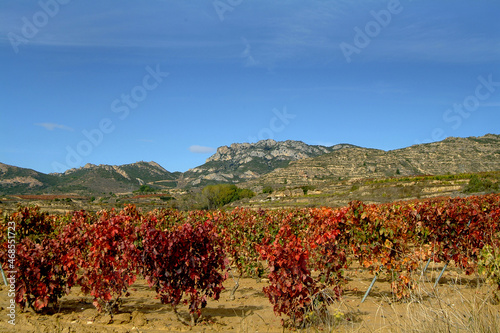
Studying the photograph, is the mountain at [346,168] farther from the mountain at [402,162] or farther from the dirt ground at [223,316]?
the dirt ground at [223,316]

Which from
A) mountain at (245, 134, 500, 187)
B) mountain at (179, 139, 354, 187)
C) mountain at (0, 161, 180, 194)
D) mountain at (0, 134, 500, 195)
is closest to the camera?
mountain at (245, 134, 500, 187)

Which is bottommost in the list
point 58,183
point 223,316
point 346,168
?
point 223,316

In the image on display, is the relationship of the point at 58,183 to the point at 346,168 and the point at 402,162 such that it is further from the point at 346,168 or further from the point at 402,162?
the point at 402,162

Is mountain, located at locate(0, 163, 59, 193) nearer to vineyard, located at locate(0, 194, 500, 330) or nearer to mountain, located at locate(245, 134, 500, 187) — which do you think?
mountain, located at locate(245, 134, 500, 187)

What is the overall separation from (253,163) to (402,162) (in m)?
103

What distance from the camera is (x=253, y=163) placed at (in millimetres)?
179500

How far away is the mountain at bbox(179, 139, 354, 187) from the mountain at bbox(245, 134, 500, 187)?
6832 cm

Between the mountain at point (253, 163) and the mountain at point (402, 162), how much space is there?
68.3m

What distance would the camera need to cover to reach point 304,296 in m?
5.30

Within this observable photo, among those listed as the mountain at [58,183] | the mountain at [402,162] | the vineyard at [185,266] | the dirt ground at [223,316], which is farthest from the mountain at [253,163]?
the vineyard at [185,266]

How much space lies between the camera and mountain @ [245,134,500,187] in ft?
246

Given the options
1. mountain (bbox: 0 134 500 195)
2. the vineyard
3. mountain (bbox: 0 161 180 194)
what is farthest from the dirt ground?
mountain (bbox: 0 161 180 194)

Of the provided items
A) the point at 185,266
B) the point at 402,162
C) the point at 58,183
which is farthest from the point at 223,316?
the point at 58,183

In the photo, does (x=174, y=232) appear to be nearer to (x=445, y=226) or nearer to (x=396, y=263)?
(x=396, y=263)
